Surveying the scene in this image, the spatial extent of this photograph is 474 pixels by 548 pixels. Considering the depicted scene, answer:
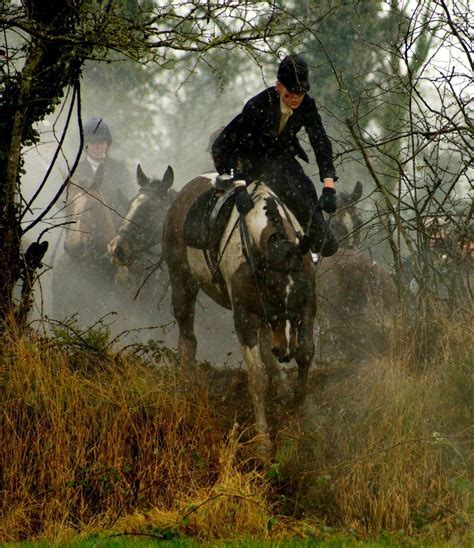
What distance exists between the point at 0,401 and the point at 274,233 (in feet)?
8.62

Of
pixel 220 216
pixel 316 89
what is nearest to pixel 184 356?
pixel 220 216

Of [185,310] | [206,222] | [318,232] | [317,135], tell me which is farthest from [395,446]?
[185,310]

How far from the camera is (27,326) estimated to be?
8.77 meters

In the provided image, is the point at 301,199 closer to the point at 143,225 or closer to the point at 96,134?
the point at 143,225

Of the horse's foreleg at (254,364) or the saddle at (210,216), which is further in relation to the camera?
the saddle at (210,216)

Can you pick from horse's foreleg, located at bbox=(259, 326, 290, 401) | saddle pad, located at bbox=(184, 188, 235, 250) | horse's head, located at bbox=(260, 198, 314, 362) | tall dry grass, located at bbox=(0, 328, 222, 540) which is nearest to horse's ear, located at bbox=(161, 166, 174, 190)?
saddle pad, located at bbox=(184, 188, 235, 250)

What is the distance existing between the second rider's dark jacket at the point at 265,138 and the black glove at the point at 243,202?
49 centimetres

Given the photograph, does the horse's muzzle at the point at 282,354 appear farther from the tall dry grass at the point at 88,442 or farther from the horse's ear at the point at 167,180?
the horse's ear at the point at 167,180

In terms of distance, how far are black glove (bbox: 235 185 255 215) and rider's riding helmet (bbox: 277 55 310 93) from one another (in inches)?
39.8

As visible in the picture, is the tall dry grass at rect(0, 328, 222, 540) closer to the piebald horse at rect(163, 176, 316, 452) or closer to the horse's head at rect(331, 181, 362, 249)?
the piebald horse at rect(163, 176, 316, 452)

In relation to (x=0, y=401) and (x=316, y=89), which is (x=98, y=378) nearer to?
(x=0, y=401)

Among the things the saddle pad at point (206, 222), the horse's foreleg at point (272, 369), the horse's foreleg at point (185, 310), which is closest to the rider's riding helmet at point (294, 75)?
the saddle pad at point (206, 222)

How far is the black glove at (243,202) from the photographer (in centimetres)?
893

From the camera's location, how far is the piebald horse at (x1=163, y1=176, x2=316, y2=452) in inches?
335
